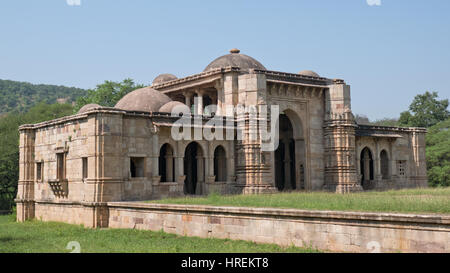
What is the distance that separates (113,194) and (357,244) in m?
11.0

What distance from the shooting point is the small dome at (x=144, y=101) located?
985 inches

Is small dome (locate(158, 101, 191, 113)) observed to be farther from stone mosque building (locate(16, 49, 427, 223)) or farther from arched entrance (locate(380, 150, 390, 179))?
arched entrance (locate(380, 150, 390, 179))

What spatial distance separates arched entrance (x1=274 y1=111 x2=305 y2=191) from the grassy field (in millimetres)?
12125

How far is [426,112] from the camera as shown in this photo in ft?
184

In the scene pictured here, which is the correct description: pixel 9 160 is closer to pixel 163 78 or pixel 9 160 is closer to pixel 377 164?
pixel 163 78

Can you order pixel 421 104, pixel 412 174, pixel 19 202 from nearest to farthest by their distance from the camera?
pixel 19 202, pixel 412 174, pixel 421 104

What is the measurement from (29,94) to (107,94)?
268 ft

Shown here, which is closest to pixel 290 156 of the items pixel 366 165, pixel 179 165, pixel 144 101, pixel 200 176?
pixel 366 165

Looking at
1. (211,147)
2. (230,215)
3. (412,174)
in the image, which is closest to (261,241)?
(230,215)

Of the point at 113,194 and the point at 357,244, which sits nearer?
the point at 357,244

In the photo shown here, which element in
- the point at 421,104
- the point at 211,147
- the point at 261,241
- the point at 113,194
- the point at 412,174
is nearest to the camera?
the point at 261,241

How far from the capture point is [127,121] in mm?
20719

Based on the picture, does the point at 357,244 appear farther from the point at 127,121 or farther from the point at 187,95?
the point at 187,95

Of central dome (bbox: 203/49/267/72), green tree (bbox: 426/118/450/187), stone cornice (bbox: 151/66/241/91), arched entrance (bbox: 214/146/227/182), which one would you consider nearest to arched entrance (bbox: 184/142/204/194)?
arched entrance (bbox: 214/146/227/182)
